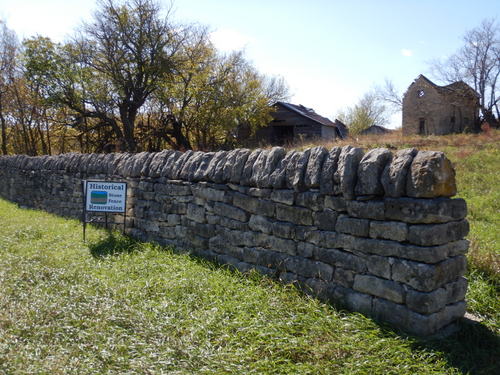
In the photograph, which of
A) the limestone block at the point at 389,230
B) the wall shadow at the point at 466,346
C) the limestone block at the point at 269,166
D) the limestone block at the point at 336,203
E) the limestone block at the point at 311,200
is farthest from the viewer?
the limestone block at the point at 269,166

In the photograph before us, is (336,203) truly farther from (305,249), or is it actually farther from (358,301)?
(358,301)

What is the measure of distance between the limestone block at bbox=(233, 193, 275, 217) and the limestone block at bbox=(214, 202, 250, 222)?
0.07 m

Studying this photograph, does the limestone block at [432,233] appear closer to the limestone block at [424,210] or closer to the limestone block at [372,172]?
the limestone block at [424,210]

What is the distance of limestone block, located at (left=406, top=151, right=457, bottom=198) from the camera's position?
3.19 metres

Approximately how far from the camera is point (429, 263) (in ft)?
10.5

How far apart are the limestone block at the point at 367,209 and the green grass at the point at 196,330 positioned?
0.92m

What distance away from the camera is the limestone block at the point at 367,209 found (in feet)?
11.4

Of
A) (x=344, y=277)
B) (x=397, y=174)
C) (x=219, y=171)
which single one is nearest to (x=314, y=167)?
(x=397, y=174)

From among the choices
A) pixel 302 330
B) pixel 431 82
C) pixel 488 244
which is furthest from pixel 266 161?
pixel 431 82

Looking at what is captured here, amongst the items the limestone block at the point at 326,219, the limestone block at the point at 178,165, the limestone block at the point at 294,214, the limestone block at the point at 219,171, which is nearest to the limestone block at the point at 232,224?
the limestone block at the point at 219,171

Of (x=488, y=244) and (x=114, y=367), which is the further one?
(x=488, y=244)

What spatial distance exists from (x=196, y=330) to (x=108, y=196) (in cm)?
431

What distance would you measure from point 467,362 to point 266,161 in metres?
2.79

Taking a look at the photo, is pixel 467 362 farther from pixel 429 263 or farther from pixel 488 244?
pixel 488 244
